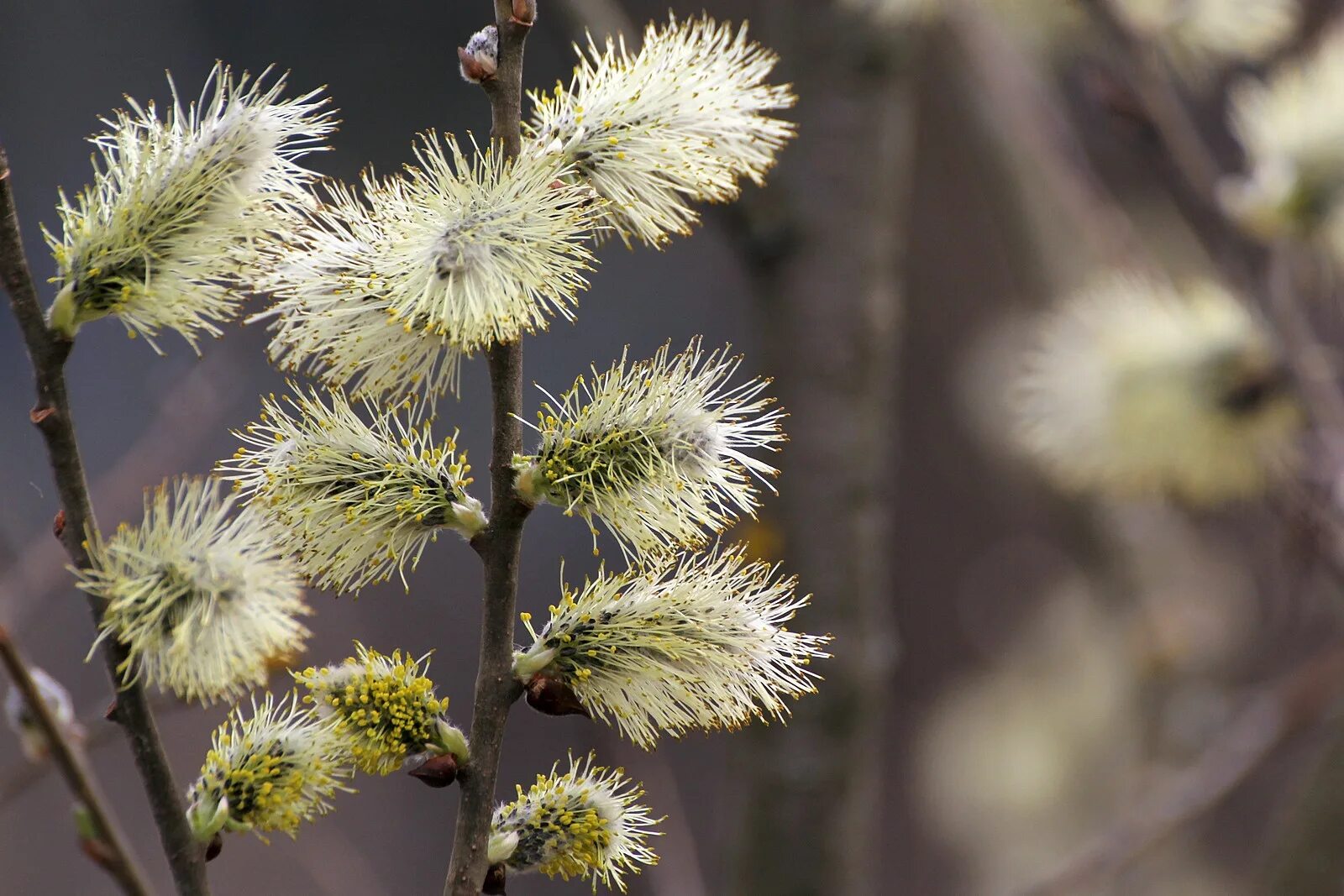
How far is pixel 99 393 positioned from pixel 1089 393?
1294 millimetres

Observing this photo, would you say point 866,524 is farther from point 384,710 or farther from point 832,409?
point 384,710

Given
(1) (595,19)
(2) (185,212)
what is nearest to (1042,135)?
(1) (595,19)

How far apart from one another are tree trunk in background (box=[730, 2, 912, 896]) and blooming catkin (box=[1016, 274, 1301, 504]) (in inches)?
7.2

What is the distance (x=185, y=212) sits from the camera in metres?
0.51

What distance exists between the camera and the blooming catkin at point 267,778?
506 millimetres

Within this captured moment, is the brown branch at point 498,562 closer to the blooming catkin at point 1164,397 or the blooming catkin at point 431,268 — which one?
the blooming catkin at point 431,268

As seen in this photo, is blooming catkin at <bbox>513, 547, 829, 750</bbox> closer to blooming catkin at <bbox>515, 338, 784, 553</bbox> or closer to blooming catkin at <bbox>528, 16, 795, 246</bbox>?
blooming catkin at <bbox>515, 338, 784, 553</bbox>

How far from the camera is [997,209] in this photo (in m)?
1.84

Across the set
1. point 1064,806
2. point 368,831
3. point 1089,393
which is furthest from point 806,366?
point 368,831

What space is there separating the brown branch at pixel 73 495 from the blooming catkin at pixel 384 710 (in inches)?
2.3

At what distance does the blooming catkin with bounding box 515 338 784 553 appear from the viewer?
490 mm

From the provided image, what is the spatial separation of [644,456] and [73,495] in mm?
204

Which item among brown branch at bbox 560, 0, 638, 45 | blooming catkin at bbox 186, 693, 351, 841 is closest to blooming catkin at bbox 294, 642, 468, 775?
blooming catkin at bbox 186, 693, 351, 841

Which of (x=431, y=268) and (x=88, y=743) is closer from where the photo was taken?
(x=431, y=268)
